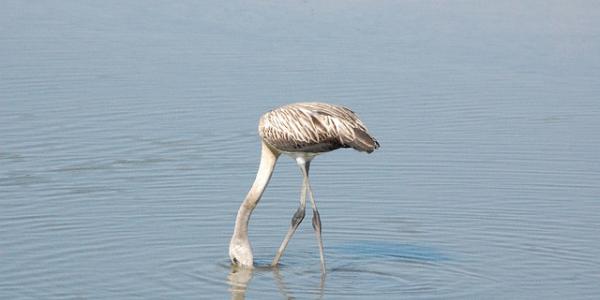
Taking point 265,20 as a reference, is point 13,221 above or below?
below

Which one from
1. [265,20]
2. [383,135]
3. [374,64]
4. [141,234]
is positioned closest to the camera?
[141,234]

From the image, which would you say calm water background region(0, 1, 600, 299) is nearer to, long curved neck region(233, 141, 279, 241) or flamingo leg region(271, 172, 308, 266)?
flamingo leg region(271, 172, 308, 266)

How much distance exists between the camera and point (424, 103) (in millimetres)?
15953

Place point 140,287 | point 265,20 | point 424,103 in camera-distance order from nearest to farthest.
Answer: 1. point 140,287
2. point 424,103
3. point 265,20

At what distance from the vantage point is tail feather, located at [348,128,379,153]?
33.8 ft

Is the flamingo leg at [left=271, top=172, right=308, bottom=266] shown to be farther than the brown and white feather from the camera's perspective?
Yes

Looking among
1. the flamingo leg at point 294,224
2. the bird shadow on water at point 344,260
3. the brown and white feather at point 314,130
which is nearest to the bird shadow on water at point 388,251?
the bird shadow on water at point 344,260

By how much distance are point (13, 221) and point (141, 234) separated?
3.54 feet

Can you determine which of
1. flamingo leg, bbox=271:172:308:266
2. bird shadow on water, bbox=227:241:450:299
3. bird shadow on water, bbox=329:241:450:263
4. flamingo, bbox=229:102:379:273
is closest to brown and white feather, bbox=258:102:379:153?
flamingo, bbox=229:102:379:273

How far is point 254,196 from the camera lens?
11070 millimetres

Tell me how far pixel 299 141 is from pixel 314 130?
6.3 inches

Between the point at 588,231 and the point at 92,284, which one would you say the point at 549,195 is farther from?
the point at 92,284

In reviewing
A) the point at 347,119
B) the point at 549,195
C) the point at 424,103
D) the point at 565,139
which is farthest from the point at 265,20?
the point at 347,119

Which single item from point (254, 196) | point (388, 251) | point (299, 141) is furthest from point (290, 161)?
point (299, 141)
